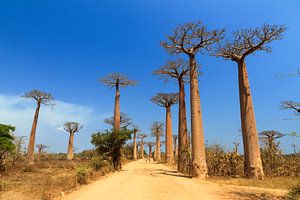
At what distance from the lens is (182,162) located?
12117 millimetres

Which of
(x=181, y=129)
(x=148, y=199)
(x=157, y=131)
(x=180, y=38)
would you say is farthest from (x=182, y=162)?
(x=157, y=131)

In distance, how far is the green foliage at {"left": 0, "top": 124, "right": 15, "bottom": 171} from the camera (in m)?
11.9

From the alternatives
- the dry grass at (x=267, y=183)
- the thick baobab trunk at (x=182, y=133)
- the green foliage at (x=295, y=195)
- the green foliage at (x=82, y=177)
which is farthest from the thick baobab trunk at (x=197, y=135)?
the green foliage at (x=295, y=195)

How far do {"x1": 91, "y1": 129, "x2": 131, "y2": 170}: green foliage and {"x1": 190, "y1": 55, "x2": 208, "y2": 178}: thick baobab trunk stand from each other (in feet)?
17.2

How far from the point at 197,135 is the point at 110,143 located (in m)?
6.02

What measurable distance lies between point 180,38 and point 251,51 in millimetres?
3300

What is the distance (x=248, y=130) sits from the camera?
9430 millimetres

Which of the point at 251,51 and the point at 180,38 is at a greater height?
the point at 180,38

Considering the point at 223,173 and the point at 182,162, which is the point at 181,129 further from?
the point at 223,173

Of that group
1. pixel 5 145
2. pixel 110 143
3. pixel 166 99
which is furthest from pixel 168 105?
pixel 5 145

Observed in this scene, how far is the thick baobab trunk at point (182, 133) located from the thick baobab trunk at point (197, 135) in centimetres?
253

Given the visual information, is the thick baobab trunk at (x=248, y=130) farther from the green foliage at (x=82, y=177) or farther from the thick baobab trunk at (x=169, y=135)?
the thick baobab trunk at (x=169, y=135)

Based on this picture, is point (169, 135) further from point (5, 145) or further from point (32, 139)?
point (5, 145)

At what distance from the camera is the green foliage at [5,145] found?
11.9 m
